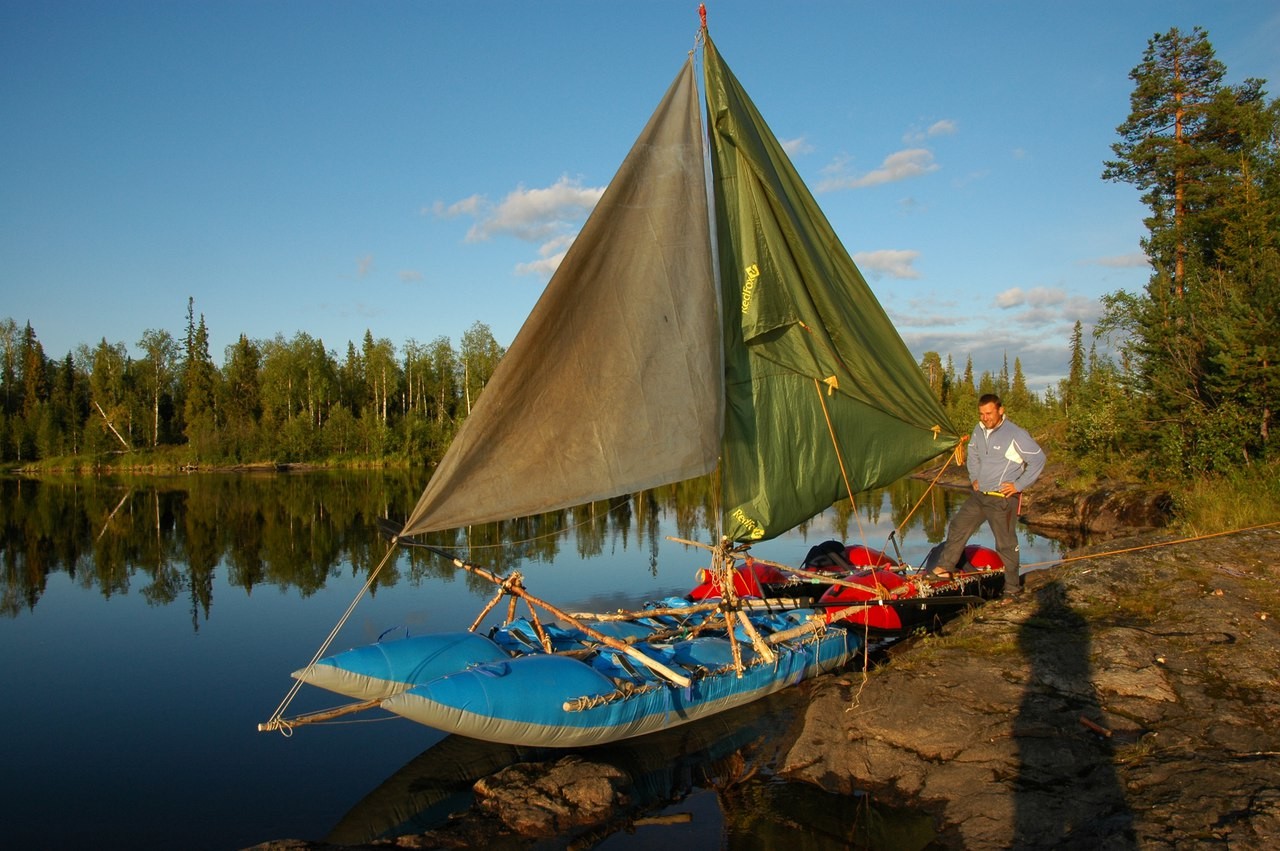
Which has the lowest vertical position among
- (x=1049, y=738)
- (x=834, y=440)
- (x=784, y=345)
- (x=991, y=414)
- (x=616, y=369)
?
(x=1049, y=738)

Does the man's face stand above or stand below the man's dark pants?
above

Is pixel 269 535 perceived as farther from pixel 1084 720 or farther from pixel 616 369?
pixel 1084 720

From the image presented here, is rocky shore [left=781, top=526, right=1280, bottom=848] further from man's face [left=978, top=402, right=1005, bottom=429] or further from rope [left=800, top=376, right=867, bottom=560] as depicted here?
man's face [left=978, top=402, right=1005, bottom=429]

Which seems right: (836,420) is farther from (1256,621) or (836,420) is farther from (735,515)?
(1256,621)

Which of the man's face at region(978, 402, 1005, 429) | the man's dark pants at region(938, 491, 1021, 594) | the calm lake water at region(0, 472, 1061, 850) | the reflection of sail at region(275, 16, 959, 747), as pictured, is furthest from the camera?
the man's dark pants at region(938, 491, 1021, 594)

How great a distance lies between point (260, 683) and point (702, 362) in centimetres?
796

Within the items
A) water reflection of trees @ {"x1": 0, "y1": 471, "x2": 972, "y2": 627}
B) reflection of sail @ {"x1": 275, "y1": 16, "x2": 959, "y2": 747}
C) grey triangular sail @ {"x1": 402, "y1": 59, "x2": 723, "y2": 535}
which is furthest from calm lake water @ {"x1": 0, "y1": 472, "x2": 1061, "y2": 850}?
grey triangular sail @ {"x1": 402, "y1": 59, "x2": 723, "y2": 535}

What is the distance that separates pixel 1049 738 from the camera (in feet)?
23.6

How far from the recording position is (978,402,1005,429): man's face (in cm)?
1055

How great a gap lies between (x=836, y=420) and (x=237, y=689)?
356 inches

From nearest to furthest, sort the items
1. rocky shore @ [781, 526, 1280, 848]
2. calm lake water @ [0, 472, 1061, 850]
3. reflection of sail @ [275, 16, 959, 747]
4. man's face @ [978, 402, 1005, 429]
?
rocky shore @ [781, 526, 1280, 848] < calm lake water @ [0, 472, 1061, 850] < reflection of sail @ [275, 16, 959, 747] < man's face @ [978, 402, 1005, 429]

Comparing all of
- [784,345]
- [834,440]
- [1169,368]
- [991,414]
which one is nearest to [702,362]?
[784,345]

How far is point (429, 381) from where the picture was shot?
255ft

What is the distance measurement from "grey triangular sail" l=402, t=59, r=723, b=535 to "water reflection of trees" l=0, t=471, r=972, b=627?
1.72 meters
